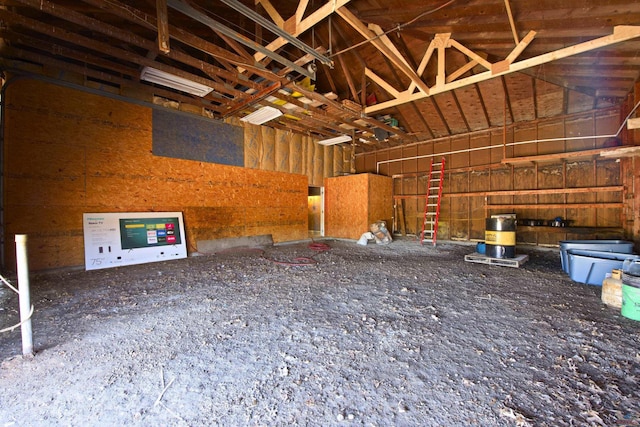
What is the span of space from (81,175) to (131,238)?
1.31 metres

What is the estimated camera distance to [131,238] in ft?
15.4

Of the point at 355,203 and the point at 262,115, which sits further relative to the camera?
the point at 355,203

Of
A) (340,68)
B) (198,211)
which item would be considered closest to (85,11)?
(198,211)

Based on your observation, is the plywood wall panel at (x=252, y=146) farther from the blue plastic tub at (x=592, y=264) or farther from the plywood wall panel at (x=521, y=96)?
the blue plastic tub at (x=592, y=264)

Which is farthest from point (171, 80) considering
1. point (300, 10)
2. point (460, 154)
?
point (460, 154)

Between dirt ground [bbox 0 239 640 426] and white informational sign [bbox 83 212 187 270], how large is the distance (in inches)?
46.8

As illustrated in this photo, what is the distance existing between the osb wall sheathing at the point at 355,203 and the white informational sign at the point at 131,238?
4553 millimetres

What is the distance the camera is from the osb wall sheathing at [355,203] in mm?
7707

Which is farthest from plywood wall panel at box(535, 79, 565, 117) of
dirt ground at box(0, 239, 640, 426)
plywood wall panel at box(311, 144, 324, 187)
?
plywood wall panel at box(311, 144, 324, 187)

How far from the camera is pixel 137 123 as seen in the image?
497cm

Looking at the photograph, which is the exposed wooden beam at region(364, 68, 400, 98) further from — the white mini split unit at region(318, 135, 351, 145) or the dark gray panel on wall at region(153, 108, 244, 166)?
the dark gray panel on wall at region(153, 108, 244, 166)

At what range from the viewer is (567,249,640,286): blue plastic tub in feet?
10.4

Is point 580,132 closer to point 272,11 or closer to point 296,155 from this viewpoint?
point 296,155

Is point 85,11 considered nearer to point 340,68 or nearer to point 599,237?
point 340,68
